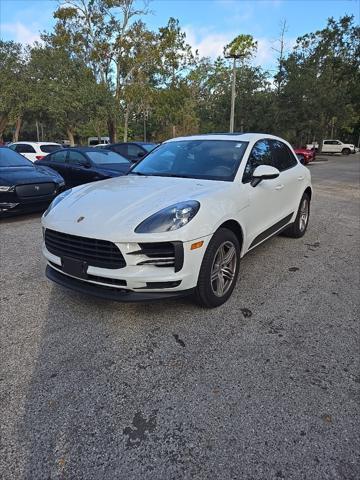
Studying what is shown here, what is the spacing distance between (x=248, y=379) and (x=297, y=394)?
31cm

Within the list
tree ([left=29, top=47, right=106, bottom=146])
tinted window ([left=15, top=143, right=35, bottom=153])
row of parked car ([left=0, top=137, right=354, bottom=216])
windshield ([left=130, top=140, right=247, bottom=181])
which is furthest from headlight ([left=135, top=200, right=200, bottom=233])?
tree ([left=29, top=47, right=106, bottom=146])

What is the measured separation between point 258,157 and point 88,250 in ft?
7.57

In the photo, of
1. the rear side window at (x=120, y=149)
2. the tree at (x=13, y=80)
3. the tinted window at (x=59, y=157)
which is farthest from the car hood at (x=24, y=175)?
the tree at (x=13, y=80)

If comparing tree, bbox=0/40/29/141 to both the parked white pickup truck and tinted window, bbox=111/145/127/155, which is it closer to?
tinted window, bbox=111/145/127/155

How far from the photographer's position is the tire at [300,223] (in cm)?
546

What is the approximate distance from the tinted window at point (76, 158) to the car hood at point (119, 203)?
5619 millimetres

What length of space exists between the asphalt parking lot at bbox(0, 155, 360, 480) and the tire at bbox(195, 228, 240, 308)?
0.43 feet

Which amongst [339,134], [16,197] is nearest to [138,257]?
[16,197]

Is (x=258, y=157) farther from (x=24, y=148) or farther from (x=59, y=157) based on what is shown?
(x=24, y=148)

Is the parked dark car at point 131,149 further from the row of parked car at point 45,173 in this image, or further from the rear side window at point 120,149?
the row of parked car at point 45,173

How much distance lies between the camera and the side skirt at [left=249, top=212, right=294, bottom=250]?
4.05 m

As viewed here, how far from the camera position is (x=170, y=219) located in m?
2.88

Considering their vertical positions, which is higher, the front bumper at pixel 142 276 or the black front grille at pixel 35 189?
the black front grille at pixel 35 189

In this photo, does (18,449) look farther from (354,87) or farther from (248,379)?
(354,87)
